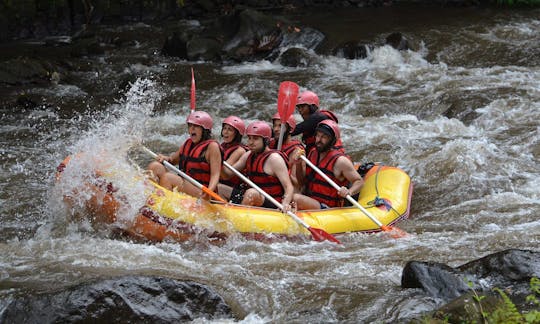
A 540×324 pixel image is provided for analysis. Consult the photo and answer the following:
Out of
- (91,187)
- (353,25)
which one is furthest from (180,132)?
(353,25)

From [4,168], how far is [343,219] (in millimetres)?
4411

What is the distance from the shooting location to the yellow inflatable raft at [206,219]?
5.93 m

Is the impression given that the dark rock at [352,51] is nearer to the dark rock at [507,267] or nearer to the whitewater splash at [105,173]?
the whitewater splash at [105,173]

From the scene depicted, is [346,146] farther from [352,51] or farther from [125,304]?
[125,304]

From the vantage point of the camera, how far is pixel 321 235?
6039 mm

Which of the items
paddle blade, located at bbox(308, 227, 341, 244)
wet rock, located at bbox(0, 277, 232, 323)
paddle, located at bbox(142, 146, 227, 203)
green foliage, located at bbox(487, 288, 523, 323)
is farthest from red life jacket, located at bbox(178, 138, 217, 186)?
green foliage, located at bbox(487, 288, 523, 323)

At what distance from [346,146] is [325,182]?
2525 millimetres

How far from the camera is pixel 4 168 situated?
834 cm

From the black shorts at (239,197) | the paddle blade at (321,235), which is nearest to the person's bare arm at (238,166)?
the black shorts at (239,197)

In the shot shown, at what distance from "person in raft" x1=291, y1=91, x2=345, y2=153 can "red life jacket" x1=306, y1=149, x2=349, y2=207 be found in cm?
49

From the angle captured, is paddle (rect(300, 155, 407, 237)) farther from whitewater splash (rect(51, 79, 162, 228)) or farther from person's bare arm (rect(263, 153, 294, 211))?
whitewater splash (rect(51, 79, 162, 228))

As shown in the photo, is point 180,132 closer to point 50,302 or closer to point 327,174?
point 327,174

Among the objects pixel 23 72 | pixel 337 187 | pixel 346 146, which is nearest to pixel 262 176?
pixel 337 187

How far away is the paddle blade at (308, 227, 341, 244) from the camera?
601 cm
